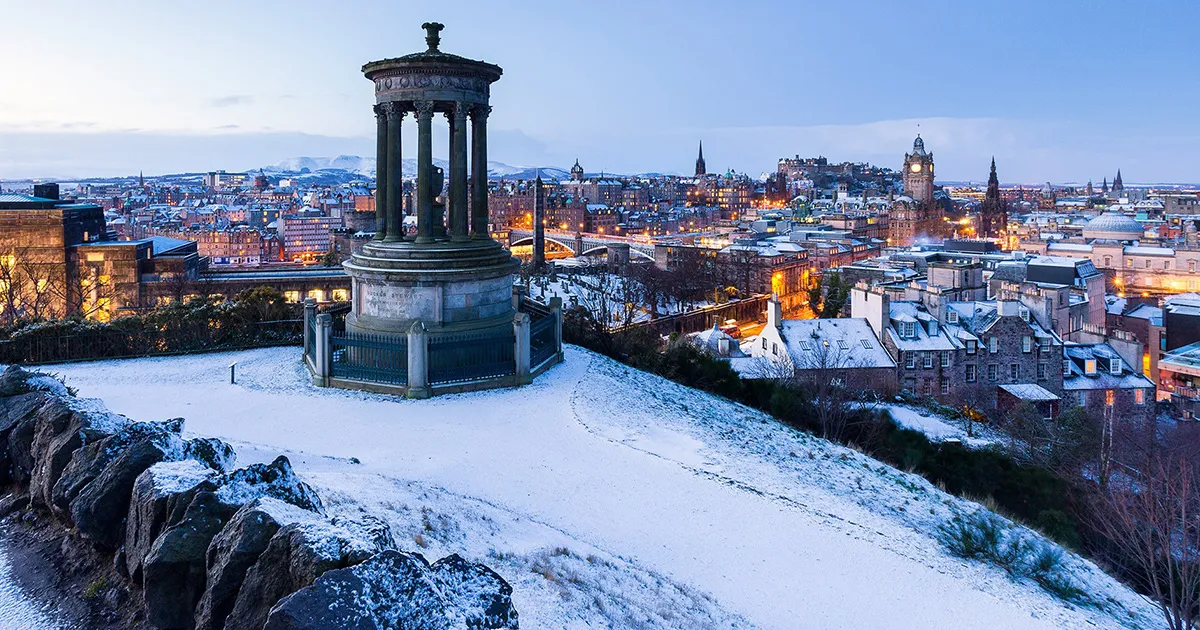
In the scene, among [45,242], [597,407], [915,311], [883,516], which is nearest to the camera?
[883,516]

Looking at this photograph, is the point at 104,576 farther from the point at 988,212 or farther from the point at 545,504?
the point at 988,212

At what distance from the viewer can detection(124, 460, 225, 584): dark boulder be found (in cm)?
703

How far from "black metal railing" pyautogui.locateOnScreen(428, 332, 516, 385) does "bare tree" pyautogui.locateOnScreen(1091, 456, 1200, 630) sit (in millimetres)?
12284

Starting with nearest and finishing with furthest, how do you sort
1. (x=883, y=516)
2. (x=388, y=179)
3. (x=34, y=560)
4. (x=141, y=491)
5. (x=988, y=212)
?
(x=141, y=491), (x=34, y=560), (x=883, y=516), (x=388, y=179), (x=988, y=212)

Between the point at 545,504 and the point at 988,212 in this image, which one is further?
the point at 988,212

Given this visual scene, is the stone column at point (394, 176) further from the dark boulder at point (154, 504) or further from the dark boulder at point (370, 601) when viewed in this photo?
the dark boulder at point (370, 601)

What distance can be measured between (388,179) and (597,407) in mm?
8648

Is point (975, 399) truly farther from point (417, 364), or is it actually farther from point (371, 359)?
point (371, 359)

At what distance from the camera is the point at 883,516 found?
1288cm

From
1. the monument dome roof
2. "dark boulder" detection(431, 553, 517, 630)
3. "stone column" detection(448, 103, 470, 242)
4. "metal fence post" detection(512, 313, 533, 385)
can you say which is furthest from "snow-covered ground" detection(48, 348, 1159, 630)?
the monument dome roof

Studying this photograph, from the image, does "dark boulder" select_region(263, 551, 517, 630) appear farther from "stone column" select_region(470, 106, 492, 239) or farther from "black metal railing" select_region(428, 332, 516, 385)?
"stone column" select_region(470, 106, 492, 239)

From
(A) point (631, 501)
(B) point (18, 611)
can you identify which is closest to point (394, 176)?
(A) point (631, 501)

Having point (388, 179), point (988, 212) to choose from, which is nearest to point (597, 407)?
point (388, 179)

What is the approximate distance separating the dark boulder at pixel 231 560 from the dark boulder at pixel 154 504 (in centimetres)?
85
